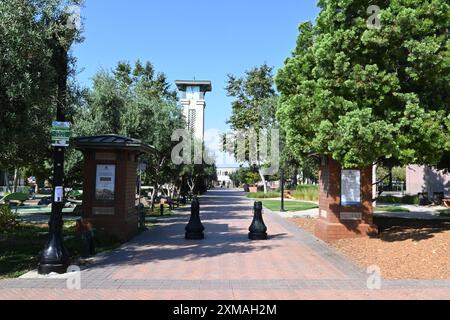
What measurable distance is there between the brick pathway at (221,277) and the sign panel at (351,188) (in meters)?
1.76

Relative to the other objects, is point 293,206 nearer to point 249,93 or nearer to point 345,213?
point 345,213

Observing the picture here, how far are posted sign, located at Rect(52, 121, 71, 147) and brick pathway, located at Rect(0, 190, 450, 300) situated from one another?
2.39m

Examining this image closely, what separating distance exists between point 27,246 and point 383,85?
9127 millimetres

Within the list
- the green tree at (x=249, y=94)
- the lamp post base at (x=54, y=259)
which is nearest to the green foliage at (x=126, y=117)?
the lamp post base at (x=54, y=259)

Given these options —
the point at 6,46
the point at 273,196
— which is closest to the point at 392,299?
the point at 6,46

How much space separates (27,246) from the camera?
1123cm

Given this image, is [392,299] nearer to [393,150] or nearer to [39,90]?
[393,150]

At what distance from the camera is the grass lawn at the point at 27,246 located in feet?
29.0

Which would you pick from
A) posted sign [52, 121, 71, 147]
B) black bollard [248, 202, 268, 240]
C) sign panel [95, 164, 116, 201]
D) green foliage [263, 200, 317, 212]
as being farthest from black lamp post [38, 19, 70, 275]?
green foliage [263, 200, 317, 212]

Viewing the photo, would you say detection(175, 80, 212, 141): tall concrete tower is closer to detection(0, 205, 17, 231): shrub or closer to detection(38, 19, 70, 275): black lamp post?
detection(0, 205, 17, 231): shrub

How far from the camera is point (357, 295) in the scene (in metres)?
6.90

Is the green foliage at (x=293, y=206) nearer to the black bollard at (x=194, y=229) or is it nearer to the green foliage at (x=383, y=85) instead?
the black bollard at (x=194, y=229)

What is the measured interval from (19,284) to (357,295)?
523 cm

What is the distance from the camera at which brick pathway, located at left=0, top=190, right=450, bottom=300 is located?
6.91 meters
